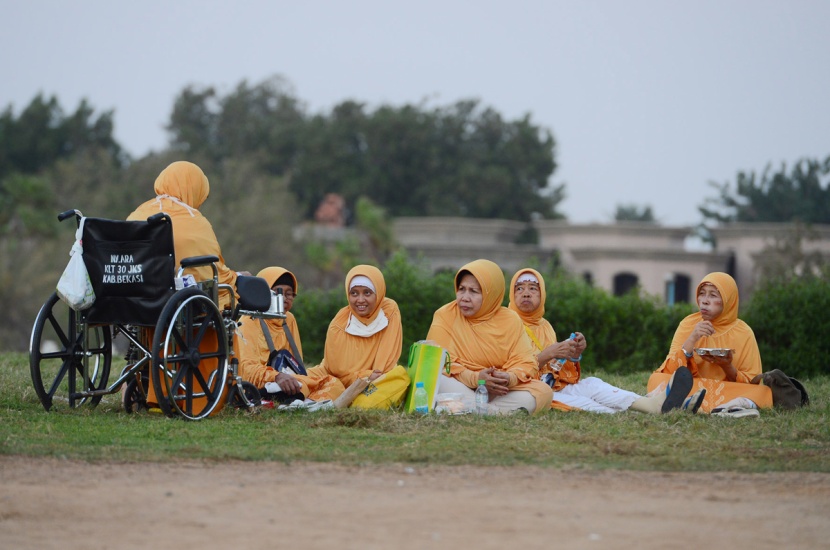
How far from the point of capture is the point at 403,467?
553 cm

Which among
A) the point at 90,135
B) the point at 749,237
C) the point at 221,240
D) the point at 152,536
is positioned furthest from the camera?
the point at 90,135

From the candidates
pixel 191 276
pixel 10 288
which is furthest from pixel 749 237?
pixel 191 276

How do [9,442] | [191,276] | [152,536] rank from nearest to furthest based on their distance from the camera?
[152,536], [9,442], [191,276]

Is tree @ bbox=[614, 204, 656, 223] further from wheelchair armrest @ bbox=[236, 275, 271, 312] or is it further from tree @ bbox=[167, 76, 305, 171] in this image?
wheelchair armrest @ bbox=[236, 275, 271, 312]

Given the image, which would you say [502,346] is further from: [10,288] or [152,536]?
[10,288]

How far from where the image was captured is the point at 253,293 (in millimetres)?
7344

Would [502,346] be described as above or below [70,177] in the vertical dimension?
below

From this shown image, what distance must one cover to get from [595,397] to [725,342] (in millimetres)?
1016

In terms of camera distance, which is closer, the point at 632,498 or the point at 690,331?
the point at 632,498

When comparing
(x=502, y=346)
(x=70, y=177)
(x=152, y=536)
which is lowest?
(x=152, y=536)

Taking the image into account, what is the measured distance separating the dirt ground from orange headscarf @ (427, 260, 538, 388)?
7.79 feet

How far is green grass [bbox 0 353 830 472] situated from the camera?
5.72 metres

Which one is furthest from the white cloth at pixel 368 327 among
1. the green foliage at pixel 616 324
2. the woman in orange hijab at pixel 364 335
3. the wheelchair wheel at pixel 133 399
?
the green foliage at pixel 616 324

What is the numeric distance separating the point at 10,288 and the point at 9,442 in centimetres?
2443
